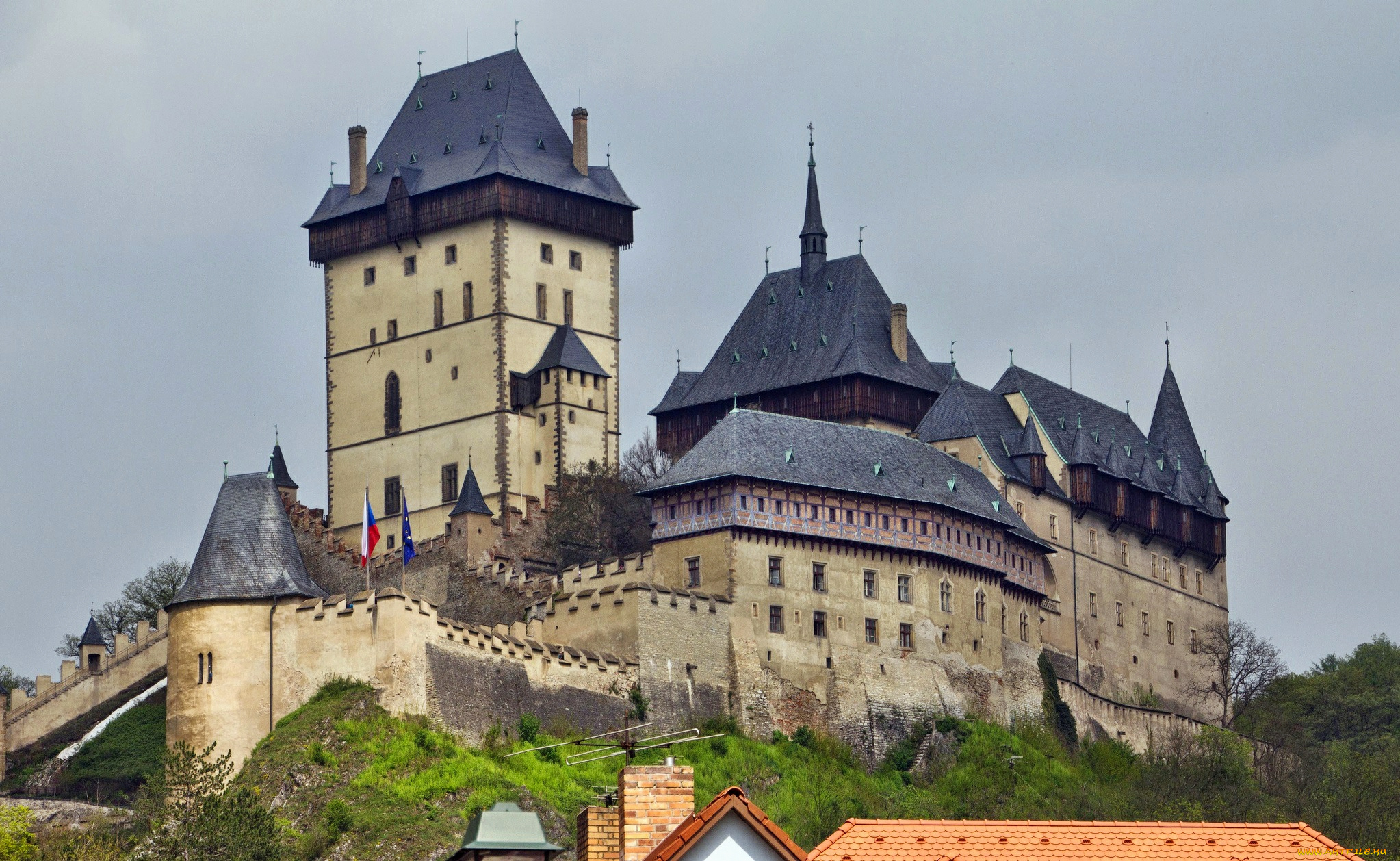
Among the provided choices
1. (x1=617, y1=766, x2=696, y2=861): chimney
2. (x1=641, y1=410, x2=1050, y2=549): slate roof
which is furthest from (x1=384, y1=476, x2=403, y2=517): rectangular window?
(x1=617, y1=766, x2=696, y2=861): chimney

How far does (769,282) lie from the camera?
88750 millimetres

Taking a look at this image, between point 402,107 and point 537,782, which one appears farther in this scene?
point 402,107

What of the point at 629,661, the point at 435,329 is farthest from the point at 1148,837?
the point at 435,329

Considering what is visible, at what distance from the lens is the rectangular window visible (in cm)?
8325

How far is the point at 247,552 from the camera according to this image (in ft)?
219

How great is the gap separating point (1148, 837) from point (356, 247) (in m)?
61.5

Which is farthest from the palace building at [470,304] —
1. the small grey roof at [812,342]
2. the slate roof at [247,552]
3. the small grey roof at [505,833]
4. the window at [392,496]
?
the small grey roof at [505,833]

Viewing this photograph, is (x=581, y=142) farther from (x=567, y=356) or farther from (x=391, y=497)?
(x=391, y=497)

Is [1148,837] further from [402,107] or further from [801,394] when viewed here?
[402,107]

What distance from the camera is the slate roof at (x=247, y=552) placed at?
215 ft

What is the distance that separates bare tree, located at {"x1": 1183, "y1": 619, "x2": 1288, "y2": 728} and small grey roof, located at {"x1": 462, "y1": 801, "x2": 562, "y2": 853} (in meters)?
64.7

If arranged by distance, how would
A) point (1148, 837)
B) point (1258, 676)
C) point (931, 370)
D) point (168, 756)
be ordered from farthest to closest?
point (1258, 676) < point (931, 370) < point (168, 756) < point (1148, 837)

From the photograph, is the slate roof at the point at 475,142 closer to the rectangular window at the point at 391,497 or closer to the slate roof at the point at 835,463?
the rectangular window at the point at 391,497

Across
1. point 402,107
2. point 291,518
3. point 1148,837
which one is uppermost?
point 402,107
